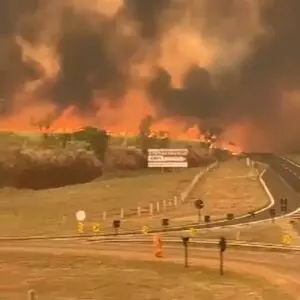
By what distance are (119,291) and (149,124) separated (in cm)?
5759

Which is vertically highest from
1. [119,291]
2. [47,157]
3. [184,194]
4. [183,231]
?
[47,157]

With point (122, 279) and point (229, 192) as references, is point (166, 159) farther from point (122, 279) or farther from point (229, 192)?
point (122, 279)

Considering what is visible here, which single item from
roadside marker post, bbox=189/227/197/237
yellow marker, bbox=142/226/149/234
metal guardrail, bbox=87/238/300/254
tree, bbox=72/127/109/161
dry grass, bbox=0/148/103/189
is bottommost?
metal guardrail, bbox=87/238/300/254

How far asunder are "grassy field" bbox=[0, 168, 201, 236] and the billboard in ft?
13.8

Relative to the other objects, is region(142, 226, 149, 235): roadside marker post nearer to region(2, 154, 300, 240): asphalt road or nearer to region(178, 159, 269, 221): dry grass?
region(2, 154, 300, 240): asphalt road

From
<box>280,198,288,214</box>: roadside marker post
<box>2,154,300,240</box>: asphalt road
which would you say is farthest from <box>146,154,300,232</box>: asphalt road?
<box>280,198,288,214</box>: roadside marker post

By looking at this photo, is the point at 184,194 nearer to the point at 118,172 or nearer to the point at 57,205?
the point at 57,205

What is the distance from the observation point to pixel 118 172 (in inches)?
3494

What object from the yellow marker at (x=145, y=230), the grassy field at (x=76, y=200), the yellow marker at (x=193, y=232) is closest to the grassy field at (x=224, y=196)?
the grassy field at (x=76, y=200)

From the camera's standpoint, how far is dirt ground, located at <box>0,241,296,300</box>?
94.9 ft

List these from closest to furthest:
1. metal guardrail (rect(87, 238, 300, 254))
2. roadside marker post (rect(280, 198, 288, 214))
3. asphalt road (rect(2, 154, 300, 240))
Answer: metal guardrail (rect(87, 238, 300, 254)), asphalt road (rect(2, 154, 300, 240)), roadside marker post (rect(280, 198, 288, 214))

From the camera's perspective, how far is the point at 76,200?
71375 mm

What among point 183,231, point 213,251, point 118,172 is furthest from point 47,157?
point 213,251

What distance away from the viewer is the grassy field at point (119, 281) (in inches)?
1135
